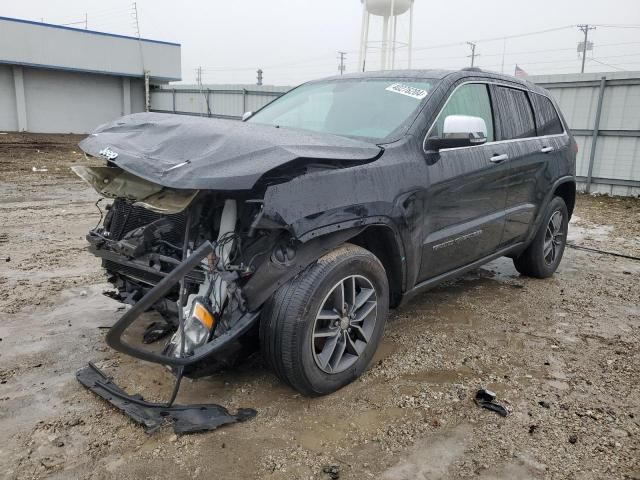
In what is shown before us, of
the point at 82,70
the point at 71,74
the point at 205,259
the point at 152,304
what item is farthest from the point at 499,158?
the point at 71,74

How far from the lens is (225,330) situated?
2.66 metres

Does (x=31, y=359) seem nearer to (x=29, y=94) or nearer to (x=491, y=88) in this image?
(x=491, y=88)

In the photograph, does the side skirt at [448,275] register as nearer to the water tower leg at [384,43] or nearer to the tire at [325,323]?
the tire at [325,323]

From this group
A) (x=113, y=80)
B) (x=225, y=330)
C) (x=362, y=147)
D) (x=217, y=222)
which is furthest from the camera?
(x=113, y=80)

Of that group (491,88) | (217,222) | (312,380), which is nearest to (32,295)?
(217,222)

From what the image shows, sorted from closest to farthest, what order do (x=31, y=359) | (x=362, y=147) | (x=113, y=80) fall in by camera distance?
(x=362, y=147), (x=31, y=359), (x=113, y=80)

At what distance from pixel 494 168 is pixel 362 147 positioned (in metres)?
1.47

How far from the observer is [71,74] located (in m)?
26.9

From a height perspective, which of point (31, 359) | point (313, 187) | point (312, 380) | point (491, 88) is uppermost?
point (491, 88)

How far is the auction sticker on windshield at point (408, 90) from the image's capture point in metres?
3.65

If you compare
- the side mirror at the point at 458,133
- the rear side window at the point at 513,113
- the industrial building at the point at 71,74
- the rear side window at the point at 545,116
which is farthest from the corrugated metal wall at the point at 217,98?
the side mirror at the point at 458,133

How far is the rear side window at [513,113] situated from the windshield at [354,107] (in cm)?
95

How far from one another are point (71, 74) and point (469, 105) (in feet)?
91.4

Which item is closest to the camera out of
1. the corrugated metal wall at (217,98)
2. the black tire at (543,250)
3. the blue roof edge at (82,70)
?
the black tire at (543,250)
